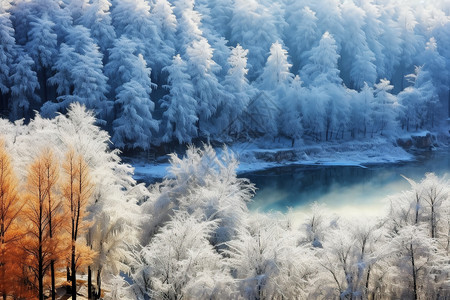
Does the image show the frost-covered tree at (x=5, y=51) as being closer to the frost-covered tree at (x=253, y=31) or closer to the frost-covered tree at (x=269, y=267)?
the frost-covered tree at (x=269, y=267)

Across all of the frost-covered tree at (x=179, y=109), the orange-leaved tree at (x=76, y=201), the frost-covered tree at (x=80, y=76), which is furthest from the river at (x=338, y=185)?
the frost-covered tree at (x=80, y=76)

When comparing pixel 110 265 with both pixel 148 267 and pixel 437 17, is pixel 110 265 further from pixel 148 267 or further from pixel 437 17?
pixel 437 17

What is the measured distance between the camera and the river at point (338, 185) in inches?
1293

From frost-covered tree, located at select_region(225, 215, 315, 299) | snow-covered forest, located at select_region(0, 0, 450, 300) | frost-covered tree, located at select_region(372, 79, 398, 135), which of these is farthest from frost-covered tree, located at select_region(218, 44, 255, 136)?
frost-covered tree, located at select_region(225, 215, 315, 299)

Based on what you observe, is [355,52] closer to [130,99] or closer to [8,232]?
[130,99]

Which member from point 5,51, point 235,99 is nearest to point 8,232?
point 5,51

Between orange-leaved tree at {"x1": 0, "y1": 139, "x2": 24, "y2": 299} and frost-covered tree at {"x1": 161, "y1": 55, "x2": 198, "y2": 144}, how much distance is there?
2990 cm

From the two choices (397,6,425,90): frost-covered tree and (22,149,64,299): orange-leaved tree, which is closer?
(22,149,64,299): orange-leaved tree

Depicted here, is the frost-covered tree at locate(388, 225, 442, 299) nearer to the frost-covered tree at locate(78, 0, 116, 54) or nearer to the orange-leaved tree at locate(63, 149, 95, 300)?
the orange-leaved tree at locate(63, 149, 95, 300)

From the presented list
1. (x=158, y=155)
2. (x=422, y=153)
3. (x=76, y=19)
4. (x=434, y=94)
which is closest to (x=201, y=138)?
(x=158, y=155)

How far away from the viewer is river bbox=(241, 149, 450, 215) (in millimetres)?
32844

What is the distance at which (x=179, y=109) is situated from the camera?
44.1 m

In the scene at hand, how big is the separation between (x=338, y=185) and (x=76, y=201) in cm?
3109

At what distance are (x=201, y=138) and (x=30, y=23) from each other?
22677 mm
